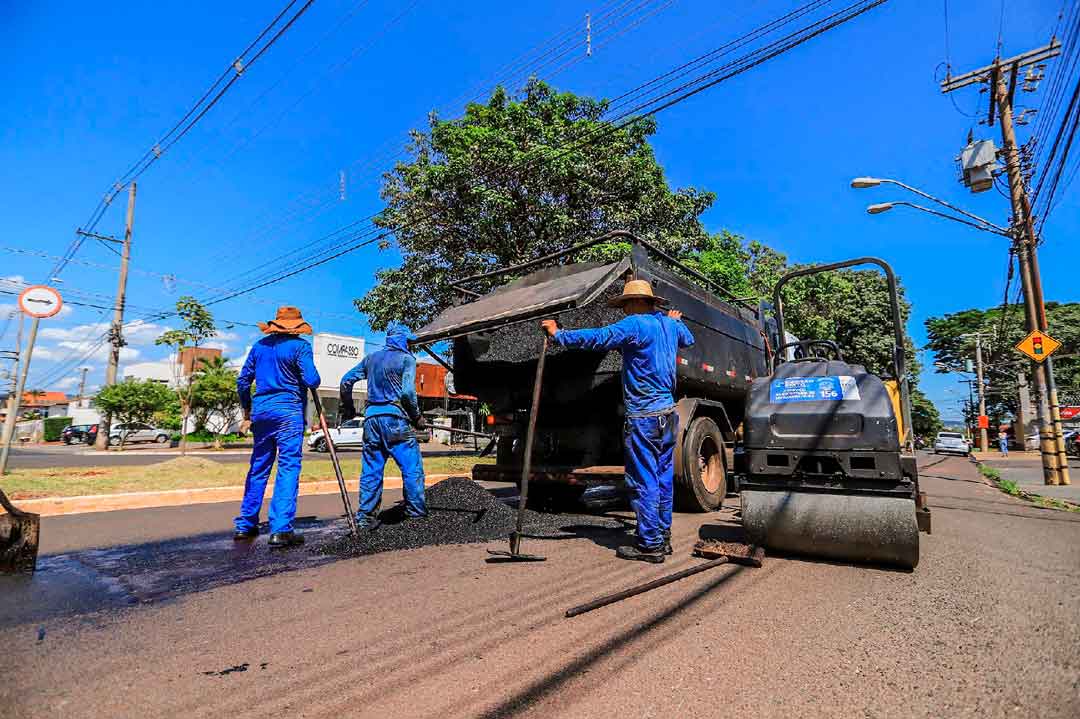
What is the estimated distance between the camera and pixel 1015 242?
12211 mm

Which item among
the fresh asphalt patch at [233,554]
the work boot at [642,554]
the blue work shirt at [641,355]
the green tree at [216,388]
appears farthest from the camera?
the green tree at [216,388]

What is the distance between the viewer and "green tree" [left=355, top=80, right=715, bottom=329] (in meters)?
15.0

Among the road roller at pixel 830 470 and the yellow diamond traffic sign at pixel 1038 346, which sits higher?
the yellow diamond traffic sign at pixel 1038 346

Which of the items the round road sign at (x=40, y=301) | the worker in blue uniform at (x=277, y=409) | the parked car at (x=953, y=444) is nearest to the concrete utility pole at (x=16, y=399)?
the round road sign at (x=40, y=301)

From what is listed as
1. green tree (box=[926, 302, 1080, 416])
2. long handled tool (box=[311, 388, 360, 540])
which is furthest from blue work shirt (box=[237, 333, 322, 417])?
green tree (box=[926, 302, 1080, 416])

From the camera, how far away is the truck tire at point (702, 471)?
5483mm

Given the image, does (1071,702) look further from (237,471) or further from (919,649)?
(237,471)

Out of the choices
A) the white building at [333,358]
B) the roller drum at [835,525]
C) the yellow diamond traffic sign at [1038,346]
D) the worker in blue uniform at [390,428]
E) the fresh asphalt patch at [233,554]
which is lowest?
the fresh asphalt patch at [233,554]

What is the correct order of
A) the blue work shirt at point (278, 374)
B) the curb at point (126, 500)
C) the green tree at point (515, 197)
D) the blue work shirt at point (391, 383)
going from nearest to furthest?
the blue work shirt at point (278, 374) < the blue work shirt at point (391, 383) < the curb at point (126, 500) < the green tree at point (515, 197)

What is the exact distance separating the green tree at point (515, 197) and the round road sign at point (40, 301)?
28.4 feet

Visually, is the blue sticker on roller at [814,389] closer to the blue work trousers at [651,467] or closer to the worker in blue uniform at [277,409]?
the blue work trousers at [651,467]

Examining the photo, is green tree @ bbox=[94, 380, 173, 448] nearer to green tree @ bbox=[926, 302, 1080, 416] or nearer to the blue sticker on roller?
the blue sticker on roller

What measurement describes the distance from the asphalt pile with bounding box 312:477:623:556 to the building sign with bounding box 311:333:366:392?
97.2ft

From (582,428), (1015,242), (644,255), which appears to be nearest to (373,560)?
(582,428)
